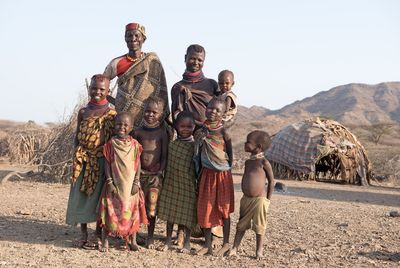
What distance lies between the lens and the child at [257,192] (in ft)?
13.8

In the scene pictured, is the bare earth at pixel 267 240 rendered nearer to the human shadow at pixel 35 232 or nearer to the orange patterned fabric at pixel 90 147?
the human shadow at pixel 35 232

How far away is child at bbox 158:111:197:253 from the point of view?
4.36m

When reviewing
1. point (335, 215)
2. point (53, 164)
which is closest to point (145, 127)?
point (335, 215)

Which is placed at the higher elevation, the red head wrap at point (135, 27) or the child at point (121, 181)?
the red head wrap at point (135, 27)

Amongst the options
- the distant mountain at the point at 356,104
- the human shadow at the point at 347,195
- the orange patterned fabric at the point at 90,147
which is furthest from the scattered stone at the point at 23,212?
the distant mountain at the point at 356,104

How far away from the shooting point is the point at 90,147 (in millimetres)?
4285

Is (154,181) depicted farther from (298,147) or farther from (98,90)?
(298,147)

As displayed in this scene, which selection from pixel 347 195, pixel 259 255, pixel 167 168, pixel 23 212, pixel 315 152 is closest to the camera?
pixel 259 255

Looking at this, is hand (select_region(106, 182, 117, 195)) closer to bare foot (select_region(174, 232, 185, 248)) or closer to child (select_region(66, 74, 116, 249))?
child (select_region(66, 74, 116, 249))

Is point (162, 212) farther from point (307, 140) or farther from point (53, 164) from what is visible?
point (307, 140)

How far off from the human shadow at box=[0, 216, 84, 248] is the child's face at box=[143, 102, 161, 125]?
1362 millimetres

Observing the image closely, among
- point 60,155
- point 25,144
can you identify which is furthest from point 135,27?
point 25,144

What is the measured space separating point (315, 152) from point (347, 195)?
2.93m

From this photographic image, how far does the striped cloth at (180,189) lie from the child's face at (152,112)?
10.7 inches
